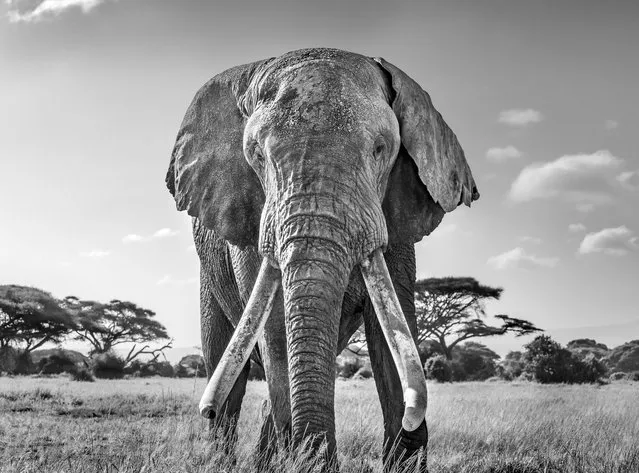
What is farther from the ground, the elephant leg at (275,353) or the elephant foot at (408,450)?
the elephant leg at (275,353)

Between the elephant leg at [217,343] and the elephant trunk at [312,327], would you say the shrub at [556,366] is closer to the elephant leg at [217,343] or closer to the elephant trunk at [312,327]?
A: the elephant leg at [217,343]

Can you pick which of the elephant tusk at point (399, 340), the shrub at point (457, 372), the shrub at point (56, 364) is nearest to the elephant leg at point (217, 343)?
the elephant tusk at point (399, 340)

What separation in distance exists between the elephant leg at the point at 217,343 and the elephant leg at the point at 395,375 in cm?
204

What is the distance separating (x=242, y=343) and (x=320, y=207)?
35.7 inches

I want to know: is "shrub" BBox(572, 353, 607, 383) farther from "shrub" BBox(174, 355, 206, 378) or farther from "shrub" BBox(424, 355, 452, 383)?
"shrub" BBox(174, 355, 206, 378)

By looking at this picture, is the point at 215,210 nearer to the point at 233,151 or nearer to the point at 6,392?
the point at 233,151

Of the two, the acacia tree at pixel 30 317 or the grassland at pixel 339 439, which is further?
the acacia tree at pixel 30 317

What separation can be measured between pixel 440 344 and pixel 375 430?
82.3 ft

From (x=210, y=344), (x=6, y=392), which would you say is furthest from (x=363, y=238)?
(x=6, y=392)

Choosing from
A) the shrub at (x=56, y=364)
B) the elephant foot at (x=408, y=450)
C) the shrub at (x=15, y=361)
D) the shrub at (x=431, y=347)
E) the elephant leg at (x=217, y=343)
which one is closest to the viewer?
the elephant foot at (x=408, y=450)

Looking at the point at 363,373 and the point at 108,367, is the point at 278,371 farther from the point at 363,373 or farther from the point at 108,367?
the point at 363,373

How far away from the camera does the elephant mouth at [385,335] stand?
3928mm

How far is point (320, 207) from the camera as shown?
13.8 feet

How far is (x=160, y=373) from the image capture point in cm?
3266
